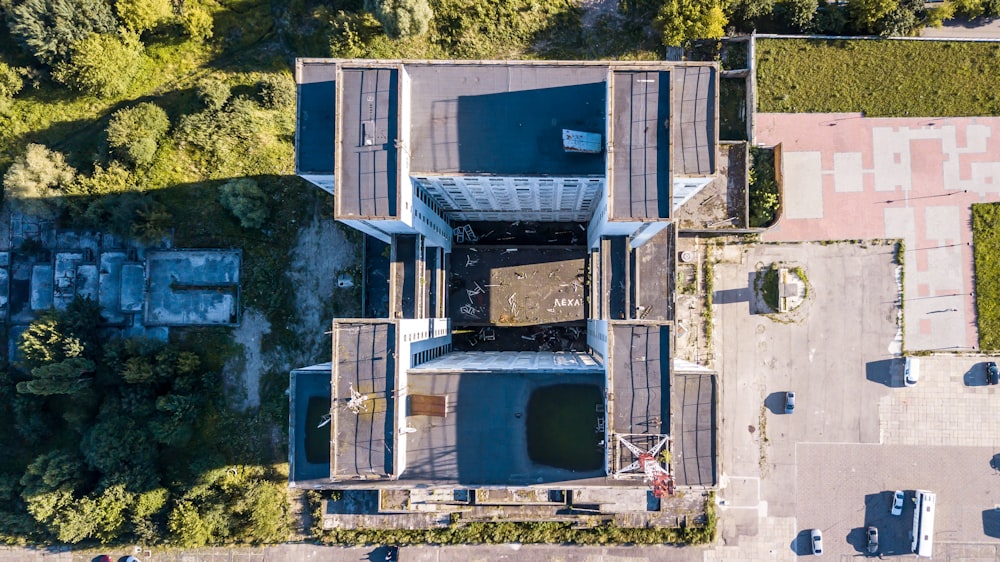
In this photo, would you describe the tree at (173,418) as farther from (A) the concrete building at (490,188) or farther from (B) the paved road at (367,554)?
(A) the concrete building at (490,188)

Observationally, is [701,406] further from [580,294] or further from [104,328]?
[104,328]

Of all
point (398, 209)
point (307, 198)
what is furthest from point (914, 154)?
point (307, 198)

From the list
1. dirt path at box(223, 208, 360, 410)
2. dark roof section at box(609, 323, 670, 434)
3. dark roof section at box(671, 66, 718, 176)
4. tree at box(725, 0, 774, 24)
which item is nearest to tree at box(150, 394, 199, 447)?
dirt path at box(223, 208, 360, 410)

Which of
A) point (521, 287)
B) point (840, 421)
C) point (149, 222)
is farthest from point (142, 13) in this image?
point (840, 421)

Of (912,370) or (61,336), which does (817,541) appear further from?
(61,336)

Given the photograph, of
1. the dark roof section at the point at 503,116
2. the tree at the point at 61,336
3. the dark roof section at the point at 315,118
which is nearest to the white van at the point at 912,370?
the dark roof section at the point at 503,116
